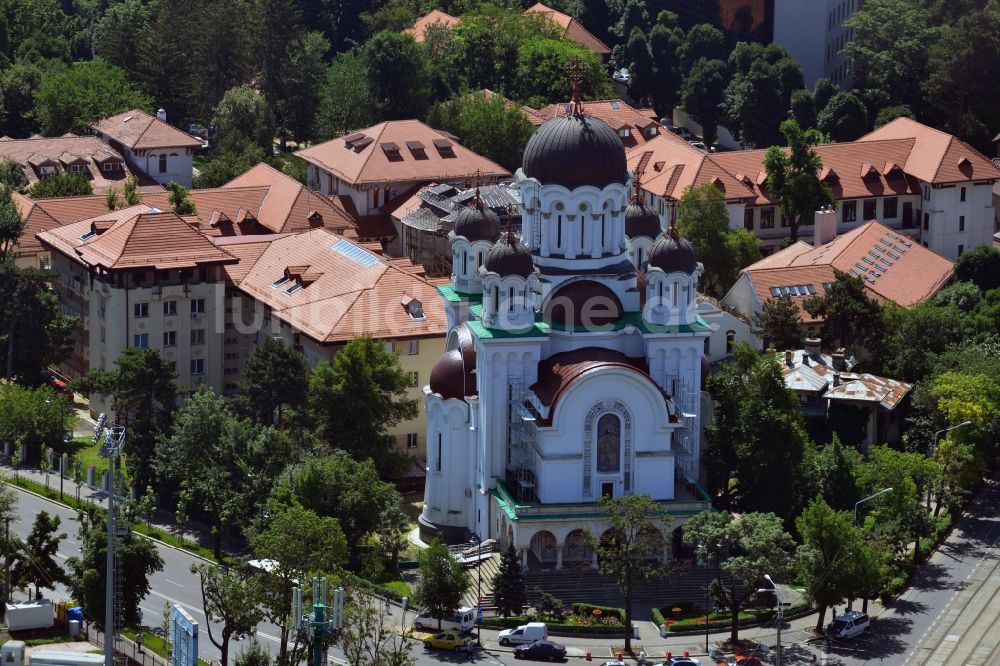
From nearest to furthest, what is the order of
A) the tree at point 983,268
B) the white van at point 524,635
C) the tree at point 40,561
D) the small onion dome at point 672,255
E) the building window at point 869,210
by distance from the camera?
the white van at point 524,635
the tree at point 40,561
the small onion dome at point 672,255
the tree at point 983,268
the building window at point 869,210

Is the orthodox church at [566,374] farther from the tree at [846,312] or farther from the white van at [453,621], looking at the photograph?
the tree at [846,312]

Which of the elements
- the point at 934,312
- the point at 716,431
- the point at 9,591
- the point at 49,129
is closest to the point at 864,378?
the point at 934,312

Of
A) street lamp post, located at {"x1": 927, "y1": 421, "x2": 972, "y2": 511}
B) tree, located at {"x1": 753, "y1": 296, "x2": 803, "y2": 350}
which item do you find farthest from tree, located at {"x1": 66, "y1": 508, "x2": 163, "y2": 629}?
tree, located at {"x1": 753, "y1": 296, "x2": 803, "y2": 350}

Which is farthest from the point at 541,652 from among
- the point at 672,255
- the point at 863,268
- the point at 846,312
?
the point at 863,268

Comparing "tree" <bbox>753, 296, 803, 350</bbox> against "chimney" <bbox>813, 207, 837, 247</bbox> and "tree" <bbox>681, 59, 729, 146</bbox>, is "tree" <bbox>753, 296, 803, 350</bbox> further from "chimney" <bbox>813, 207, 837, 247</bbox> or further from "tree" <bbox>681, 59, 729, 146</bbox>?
"tree" <bbox>681, 59, 729, 146</bbox>

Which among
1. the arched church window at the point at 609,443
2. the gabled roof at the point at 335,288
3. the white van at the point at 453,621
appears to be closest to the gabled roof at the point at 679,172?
the gabled roof at the point at 335,288

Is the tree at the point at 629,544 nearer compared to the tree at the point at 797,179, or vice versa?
the tree at the point at 629,544
